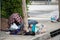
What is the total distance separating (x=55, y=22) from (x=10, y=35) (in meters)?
4.69

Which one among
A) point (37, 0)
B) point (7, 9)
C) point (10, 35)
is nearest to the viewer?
point (10, 35)

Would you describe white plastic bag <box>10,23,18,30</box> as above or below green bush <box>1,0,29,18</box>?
below

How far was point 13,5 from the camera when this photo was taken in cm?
1061

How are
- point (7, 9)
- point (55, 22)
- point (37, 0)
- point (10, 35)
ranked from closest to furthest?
point (10, 35)
point (7, 9)
point (55, 22)
point (37, 0)

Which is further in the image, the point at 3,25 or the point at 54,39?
the point at 3,25

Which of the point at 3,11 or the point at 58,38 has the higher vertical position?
the point at 3,11

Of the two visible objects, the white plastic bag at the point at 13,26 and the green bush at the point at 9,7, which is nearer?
the white plastic bag at the point at 13,26

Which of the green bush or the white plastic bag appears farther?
the green bush

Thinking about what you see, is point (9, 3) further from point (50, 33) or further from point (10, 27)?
point (50, 33)

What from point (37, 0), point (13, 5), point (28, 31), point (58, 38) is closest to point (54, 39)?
point (58, 38)

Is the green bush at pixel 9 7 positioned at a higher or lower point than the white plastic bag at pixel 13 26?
higher

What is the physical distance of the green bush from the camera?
34.1 ft

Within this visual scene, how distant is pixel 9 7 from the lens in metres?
10.5

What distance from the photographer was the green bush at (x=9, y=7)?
10.4 m
